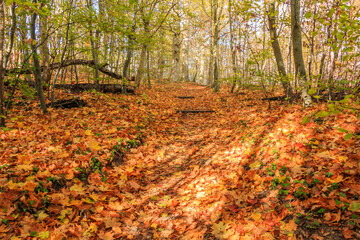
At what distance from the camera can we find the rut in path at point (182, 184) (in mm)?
2723

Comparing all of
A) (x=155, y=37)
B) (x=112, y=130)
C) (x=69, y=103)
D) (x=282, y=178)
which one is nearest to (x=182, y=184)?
(x=282, y=178)

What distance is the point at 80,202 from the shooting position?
2.89 m

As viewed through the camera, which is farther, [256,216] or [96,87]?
[96,87]

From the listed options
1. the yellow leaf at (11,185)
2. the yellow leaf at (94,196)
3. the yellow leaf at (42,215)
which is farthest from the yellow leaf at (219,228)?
the yellow leaf at (11,185)

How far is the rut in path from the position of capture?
272 cm

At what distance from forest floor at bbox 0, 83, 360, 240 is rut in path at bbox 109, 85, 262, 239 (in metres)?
0.02

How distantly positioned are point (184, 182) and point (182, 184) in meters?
0.07

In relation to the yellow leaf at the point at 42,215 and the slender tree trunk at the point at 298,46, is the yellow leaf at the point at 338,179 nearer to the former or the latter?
the slender tree trunk at the point at 298,46

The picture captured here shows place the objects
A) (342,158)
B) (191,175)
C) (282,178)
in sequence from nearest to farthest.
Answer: (342,158), (282,178), (191,175)

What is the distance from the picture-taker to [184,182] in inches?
147

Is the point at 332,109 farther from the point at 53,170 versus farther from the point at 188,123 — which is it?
the point at 188,123

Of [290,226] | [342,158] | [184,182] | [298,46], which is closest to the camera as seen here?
[290,226]

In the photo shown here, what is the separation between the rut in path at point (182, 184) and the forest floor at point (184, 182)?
0.02 meters

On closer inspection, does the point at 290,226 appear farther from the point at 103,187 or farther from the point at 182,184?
the point at 103,187
